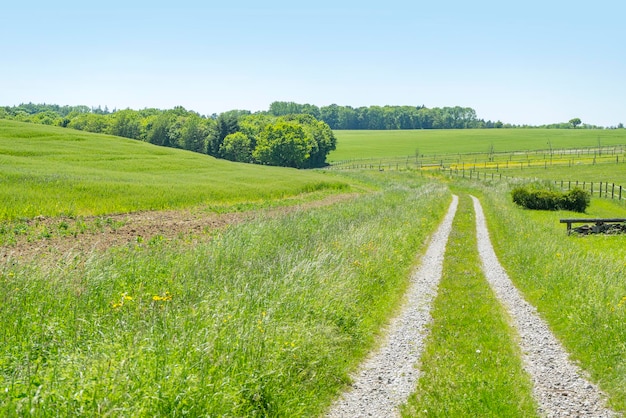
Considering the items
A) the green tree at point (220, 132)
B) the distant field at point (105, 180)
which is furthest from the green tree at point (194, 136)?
the distant field at point (105, 180)

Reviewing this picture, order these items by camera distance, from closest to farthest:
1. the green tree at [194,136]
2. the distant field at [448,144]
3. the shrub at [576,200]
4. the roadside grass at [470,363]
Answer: the roadside grass at [470,363], the shrub at [576,200], the green tree at [194,136], the distant field at [448,144]

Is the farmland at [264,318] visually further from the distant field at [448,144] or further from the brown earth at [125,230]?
the distant field at [448,144]

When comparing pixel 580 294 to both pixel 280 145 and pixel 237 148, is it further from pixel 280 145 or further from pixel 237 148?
pixel 237 148

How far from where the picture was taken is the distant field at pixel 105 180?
91.2ft

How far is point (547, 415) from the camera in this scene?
24.6ft

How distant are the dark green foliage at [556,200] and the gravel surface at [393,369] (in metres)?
29.8

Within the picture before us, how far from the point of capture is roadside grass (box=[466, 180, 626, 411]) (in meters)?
9.15

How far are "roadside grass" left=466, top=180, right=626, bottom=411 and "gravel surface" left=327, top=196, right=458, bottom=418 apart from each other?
3157 millimetres

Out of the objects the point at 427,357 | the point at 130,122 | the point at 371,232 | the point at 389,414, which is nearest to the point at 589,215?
the point at 371,232

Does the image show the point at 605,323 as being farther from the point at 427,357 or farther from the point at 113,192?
the point at 113,192

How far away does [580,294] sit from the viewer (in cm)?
1264

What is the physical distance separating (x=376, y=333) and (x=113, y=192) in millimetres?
26101

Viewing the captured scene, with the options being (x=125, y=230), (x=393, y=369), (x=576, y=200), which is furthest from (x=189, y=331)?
(x=576, y=200)

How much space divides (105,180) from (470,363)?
3291 centimetres
